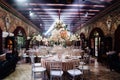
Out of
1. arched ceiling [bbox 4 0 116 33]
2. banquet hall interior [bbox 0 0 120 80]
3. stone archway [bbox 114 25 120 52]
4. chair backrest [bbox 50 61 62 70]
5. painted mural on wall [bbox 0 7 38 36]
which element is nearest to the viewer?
chair backrest [bbox 50 61 62 70]

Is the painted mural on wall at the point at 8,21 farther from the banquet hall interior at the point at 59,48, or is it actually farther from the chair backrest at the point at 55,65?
the chair backrest at the point at 55,65

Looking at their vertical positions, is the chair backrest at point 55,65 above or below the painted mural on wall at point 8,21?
below

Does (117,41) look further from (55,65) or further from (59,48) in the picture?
(55,65)

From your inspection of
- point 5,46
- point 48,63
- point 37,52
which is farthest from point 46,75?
point 37,52

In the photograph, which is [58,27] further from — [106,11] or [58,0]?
[106,11]

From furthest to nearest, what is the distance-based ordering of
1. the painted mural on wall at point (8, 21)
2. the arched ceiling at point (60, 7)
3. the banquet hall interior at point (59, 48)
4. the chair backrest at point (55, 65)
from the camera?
1. the painted mural on wall at point (8, 21)
2. the arched ceiling at point (60, 7)
3. the banquet hall interior at point (59, 48)
4. the chair backrest at point (55, 65)

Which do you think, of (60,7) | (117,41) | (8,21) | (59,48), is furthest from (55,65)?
(8,21)

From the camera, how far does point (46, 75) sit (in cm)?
629

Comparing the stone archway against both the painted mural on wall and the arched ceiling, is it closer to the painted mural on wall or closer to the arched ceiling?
the arched ceiling

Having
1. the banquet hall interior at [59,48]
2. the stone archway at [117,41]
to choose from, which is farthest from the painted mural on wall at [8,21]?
the stone archway at [117,41]

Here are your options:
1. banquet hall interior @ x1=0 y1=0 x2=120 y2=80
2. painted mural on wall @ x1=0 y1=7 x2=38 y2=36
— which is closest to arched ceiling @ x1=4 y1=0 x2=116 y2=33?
banquet hall interior @ x1=0 y1=0 x2=120 y2=80

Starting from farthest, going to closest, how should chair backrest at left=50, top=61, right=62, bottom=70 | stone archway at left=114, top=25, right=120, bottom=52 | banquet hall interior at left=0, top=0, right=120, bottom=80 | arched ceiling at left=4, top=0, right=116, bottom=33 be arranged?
stone archway at left=114, top=25, right=120, bottom=52 < arched ceiling at left=4, top=0, right=116, bottom=33 < banquet hall interior at left=0, top=0, right=120, bottom=80 < chair backrest at left=50, top=61, right=62, bottom=70

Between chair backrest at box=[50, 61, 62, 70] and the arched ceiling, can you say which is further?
the arched ceiling

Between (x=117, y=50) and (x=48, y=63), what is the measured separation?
4513 millimetres
